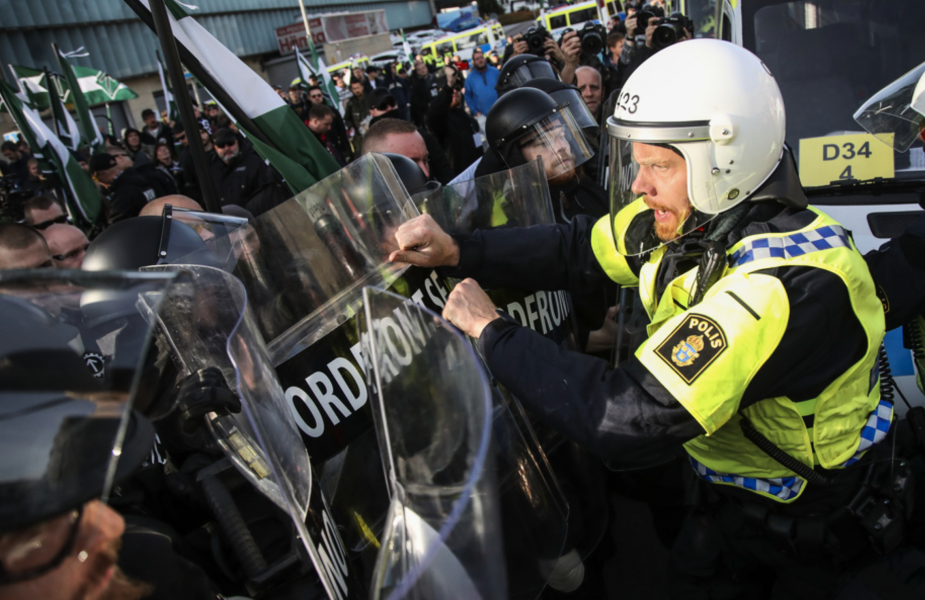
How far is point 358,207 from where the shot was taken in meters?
1.52

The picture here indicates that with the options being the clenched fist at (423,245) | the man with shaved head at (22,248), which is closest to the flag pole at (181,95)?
the clenched fist at (423,245)

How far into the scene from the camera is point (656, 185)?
5.44ft

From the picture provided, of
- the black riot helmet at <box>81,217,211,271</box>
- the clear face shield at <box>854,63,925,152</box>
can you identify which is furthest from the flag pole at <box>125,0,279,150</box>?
the clear face shield at <box>854,63,925,152</box>

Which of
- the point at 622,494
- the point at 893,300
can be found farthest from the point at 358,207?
the point at 622,494

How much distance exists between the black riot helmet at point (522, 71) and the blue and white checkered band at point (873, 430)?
3594 millimetres

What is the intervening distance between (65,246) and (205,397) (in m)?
3.03

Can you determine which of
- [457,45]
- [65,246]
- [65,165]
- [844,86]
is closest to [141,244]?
[65,246]

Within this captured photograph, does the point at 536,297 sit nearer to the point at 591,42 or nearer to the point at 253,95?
the point at 253,95

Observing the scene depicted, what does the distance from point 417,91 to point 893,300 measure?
7.87m

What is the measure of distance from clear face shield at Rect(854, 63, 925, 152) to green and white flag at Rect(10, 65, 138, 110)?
8.64 m

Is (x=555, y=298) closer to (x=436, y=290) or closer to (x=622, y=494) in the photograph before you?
(x=436, y=290)

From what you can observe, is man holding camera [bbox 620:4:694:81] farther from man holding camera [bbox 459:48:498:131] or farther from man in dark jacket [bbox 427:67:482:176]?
man holding camera [bbox 459:48:498:131]

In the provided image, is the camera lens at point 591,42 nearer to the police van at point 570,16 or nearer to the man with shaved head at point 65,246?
the man with shaved head at point 65,246

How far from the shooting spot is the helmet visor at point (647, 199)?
163 centimetres
